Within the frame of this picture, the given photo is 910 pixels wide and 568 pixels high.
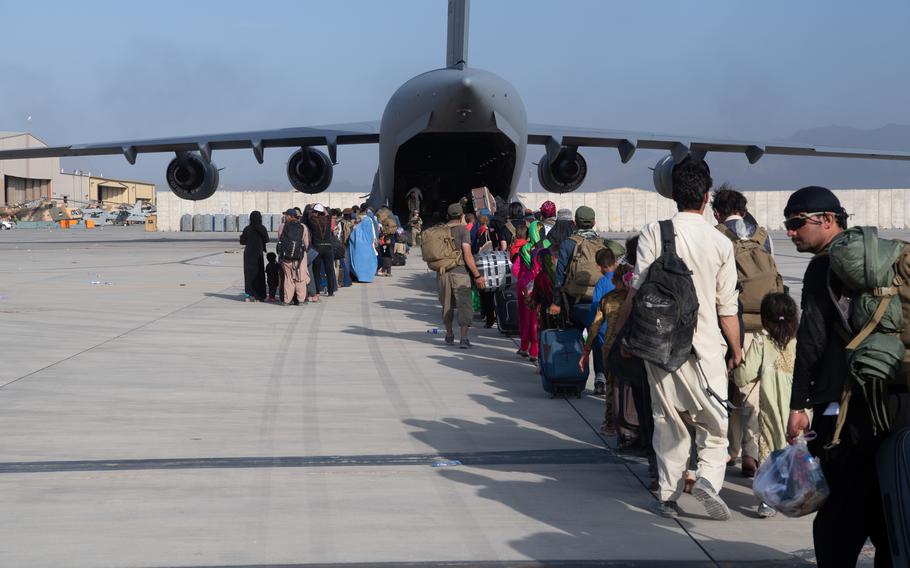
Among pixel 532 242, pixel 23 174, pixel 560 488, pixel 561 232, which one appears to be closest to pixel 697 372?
pixel 560 488

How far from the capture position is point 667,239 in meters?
4.84

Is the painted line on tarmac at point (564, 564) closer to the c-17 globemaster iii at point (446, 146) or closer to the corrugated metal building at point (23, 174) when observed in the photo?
the c-17 globemaster iii at point (446, 146)

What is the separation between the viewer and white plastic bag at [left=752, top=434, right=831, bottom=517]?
3.57 metres

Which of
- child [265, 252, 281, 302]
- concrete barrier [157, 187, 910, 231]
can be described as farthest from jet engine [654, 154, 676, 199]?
concrete barrier [157, 187, 910, 231]

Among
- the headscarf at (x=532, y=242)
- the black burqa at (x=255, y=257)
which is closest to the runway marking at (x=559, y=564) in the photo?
the headscarf at (x=532, y=242)

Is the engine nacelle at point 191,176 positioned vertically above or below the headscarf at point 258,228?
above

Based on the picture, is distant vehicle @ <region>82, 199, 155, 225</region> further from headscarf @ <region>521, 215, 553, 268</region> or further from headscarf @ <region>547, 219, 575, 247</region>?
headscarf @ <region>547, 219, 575, 247</region>

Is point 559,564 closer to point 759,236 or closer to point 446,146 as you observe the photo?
point 759,236

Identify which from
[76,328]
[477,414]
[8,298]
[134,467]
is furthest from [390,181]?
[134,467]

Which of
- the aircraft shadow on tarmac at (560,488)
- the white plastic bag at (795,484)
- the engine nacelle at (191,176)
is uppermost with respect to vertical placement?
the engine nacelle at (191,176)

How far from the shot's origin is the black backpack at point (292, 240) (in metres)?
14.7

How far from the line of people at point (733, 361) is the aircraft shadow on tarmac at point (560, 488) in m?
0.19

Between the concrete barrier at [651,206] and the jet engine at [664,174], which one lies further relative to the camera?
the concrete barrier at [651,206]

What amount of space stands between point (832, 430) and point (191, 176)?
2745cm
